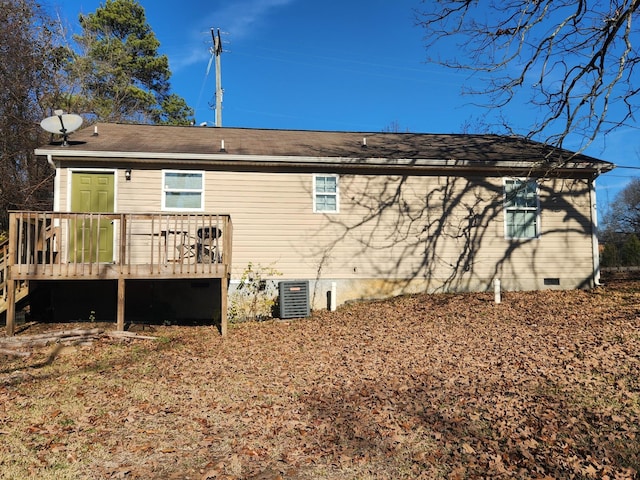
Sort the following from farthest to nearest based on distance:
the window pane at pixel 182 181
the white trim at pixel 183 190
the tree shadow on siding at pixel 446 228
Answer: the tree shadow on siding at pixel 446 228
the window pane at pixel 182 181
the white trim at pixel 183 190

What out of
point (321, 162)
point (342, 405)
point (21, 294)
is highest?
point (321, 162)

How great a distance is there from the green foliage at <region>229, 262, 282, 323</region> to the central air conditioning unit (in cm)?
48

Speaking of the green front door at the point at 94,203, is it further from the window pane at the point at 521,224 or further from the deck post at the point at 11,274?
the window pane at the point at 521,224

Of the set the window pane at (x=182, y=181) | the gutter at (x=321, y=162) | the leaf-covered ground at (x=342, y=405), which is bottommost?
the leaf-covered ground at (x=342, y=405)

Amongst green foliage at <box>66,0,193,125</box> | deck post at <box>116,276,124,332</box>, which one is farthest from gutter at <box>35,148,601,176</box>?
green foliage at <box>66,0,193,125</box>

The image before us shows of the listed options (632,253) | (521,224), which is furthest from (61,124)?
(632,253)

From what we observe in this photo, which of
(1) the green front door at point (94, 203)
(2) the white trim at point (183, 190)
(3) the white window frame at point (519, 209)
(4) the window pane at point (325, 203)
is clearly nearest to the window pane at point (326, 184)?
(4) the window pane at point (325, 203)

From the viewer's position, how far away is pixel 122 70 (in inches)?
961

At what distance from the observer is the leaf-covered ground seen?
12.5 feet

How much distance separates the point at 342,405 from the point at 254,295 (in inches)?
221

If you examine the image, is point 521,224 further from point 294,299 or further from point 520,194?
point 294,299

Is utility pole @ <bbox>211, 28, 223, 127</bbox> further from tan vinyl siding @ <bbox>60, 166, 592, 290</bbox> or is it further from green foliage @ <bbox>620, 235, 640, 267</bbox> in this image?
green foliage @ <bbox>620, 235, 640, 267</bbox>

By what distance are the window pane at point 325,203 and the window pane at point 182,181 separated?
275 centimetres

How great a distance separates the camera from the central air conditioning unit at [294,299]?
32.6 ft
